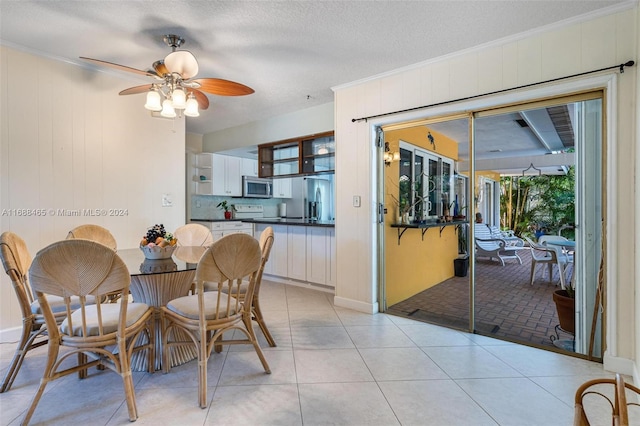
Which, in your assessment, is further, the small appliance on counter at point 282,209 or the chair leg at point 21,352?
the small appliance on counter at point 282,209

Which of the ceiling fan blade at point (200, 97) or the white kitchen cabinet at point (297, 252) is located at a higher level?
the ceiling fan blade at point (200, 97)

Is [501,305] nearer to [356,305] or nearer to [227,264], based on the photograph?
[356,305]

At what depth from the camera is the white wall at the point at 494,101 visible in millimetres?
2227

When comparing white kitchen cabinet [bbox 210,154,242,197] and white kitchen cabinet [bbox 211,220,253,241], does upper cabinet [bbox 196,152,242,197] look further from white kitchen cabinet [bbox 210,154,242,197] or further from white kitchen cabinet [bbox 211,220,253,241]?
white kitchen cabinet [bbox 211,220,253,241]

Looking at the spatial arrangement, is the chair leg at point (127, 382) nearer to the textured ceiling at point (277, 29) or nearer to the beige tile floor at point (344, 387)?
the beige tile floor at point (344, 387)

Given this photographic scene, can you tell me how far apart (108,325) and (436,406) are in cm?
189

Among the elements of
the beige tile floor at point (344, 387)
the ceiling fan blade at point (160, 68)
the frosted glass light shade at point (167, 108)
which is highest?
the ceiling fan blade at point (160, 68)

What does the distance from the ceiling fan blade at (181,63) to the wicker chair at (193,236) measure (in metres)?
1.55

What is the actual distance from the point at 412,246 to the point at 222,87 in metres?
2.85

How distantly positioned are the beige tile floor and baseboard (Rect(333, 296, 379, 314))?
638 millimetres

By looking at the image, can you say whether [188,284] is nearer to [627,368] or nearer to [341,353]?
[341,353]

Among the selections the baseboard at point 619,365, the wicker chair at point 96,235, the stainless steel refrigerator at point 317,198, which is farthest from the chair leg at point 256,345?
the stainless steel refrigerator at point 317,198

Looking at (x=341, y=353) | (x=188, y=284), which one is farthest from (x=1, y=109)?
(x=341, y=353)

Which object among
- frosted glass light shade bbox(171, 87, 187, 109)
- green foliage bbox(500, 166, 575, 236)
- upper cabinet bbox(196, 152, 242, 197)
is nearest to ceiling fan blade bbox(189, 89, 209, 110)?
frosted glass light shade bbox(171, 87, 187, 109)
